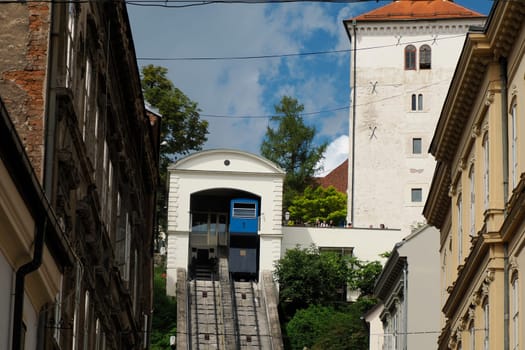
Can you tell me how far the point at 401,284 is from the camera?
170 feet

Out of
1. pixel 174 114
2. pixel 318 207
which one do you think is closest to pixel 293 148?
pixel 318 207

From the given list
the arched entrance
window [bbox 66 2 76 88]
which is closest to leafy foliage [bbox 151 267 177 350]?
the arched entrance

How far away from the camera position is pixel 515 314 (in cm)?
2772

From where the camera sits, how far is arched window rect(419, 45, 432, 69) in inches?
4184

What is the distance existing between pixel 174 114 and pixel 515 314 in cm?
6495

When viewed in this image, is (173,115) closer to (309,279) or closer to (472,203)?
(309,279)

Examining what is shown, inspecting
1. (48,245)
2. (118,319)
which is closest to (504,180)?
(118,319)

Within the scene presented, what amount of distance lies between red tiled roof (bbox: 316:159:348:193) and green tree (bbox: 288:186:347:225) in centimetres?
2322

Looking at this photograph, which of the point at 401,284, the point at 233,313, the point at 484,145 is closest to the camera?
the point at 484,145

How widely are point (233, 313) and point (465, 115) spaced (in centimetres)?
4842

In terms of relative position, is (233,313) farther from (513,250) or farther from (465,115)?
(513,250)

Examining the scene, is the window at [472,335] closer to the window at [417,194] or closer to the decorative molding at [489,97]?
the decorative molding at [489,97]

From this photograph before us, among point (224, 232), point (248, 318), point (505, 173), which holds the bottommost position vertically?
point (505, 173)

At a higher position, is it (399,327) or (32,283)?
(399,327)
